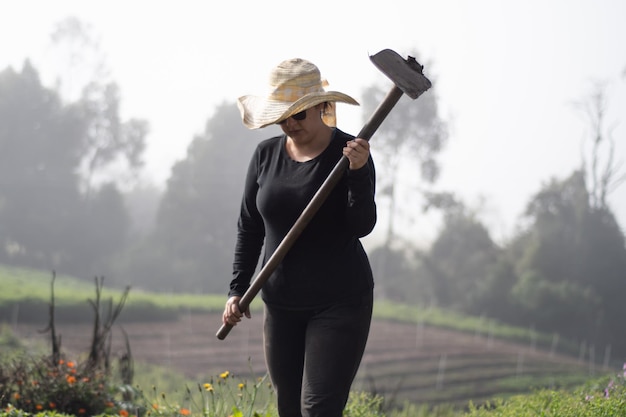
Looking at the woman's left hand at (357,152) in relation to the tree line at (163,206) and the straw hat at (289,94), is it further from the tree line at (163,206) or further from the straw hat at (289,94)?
the tree line at (163,206)

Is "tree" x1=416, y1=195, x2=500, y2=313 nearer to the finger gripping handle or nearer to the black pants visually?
the finger gripping handle

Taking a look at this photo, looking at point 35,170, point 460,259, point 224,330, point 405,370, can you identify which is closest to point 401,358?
point 405,370

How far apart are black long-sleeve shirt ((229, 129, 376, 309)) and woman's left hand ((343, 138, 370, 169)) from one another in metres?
0.10

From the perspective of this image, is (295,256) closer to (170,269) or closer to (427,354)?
(427,354)

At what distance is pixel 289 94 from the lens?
101 inches

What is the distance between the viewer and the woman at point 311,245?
7.91 feet

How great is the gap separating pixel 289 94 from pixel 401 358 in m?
12.2

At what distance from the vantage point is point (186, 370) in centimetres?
1150

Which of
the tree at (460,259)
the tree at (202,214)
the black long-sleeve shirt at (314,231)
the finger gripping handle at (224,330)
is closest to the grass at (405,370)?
the tree at (460,259)

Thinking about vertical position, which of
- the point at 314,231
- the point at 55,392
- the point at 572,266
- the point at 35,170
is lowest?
the point at 55,392

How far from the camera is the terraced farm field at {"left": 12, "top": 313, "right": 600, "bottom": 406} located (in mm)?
11984

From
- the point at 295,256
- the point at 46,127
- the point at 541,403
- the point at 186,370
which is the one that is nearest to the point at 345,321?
the point at 295,256

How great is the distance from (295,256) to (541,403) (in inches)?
81.1

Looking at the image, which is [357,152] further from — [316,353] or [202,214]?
[202,214]
